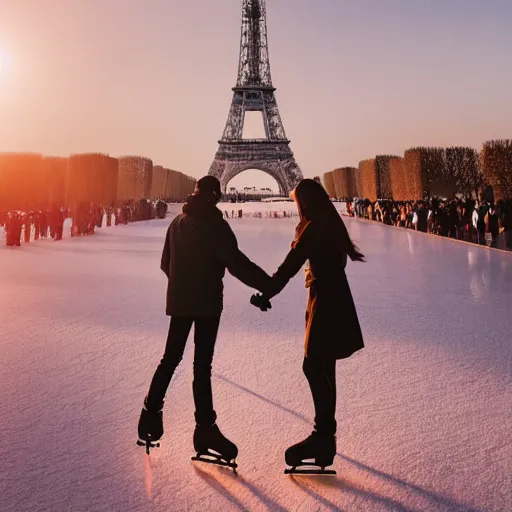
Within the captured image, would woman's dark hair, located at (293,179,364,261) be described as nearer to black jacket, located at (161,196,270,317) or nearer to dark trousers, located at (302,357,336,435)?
black jacket, located at (161,196,270,317)

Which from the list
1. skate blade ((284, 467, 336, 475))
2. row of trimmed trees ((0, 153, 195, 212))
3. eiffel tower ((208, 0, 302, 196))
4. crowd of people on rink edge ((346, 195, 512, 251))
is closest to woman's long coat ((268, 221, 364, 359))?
skate blade ((284, 467, 336, 475))

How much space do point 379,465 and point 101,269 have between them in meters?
10.9

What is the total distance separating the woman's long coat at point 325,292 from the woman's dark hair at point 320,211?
0.11 ft

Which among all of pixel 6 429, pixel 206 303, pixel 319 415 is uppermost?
pixel 206 303

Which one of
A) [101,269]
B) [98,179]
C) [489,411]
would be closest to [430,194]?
[98,179]

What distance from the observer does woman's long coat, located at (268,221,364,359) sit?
10.7 feet

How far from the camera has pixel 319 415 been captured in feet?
11.2

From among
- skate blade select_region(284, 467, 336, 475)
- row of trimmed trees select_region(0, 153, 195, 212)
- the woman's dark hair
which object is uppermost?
row of trimmed trees select_region(0, 153, 195, 212)

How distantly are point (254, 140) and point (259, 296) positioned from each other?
236 feet

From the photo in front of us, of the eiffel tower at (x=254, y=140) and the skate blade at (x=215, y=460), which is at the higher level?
the eiffel tower at (x=254, y=140)

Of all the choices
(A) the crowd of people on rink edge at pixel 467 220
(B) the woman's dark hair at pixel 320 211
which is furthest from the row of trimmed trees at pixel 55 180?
(B) the woman's dark hair at pixel 320 211

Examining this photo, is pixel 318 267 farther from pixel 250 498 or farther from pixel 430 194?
pixel 430 194

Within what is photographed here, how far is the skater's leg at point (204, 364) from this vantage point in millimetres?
3432

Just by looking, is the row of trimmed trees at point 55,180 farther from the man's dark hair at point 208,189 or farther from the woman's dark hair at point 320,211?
the woman's dark hair at point 320,211
